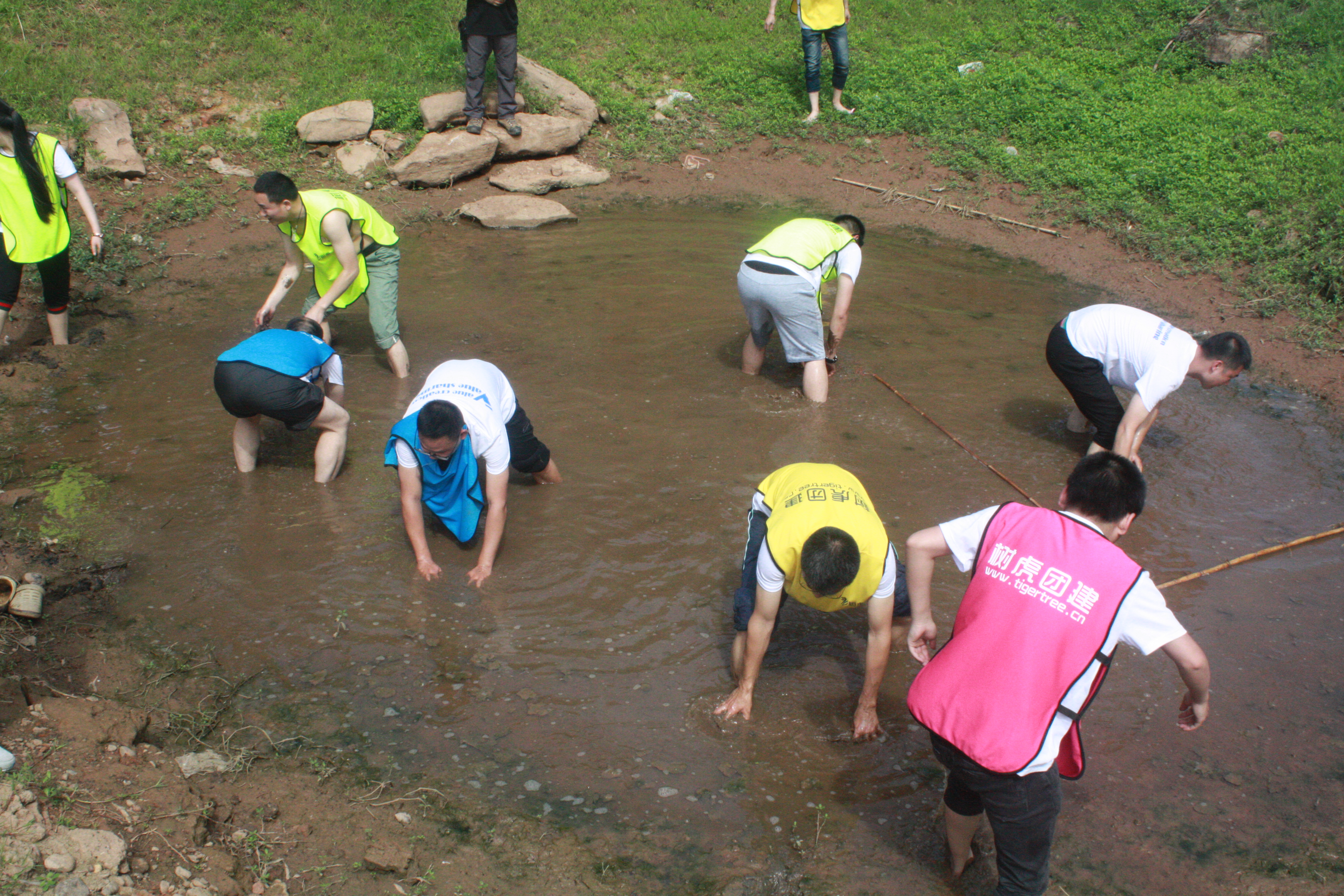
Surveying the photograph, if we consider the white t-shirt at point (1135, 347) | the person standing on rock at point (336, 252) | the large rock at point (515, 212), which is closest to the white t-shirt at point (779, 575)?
the white t-shirt at point (1135, 347)

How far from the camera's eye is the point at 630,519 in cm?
498

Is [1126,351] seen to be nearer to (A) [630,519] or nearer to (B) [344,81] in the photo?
(A) [630,519]

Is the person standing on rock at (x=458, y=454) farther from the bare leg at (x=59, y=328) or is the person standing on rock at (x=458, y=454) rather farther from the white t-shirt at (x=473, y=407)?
the bare leg at (x=59, y=328)

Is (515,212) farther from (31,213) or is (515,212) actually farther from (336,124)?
(31,213)

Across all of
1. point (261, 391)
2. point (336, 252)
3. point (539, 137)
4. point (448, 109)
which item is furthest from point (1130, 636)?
point (448, 109)

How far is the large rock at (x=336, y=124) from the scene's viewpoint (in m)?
9.74

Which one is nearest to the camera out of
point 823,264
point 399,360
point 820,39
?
point 823,264

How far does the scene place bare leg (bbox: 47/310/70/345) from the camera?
6.29m

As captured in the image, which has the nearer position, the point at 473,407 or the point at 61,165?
the point at 473,407

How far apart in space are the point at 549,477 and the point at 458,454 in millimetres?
967

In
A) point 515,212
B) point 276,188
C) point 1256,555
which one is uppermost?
point 276,188

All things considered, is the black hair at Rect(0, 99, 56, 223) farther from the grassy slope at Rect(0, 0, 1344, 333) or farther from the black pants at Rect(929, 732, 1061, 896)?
the black pants at Rect(929, 732, 1061, 896)

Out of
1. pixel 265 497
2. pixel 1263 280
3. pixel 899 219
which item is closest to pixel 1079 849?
pixel 265 497

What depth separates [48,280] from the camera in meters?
6.00
